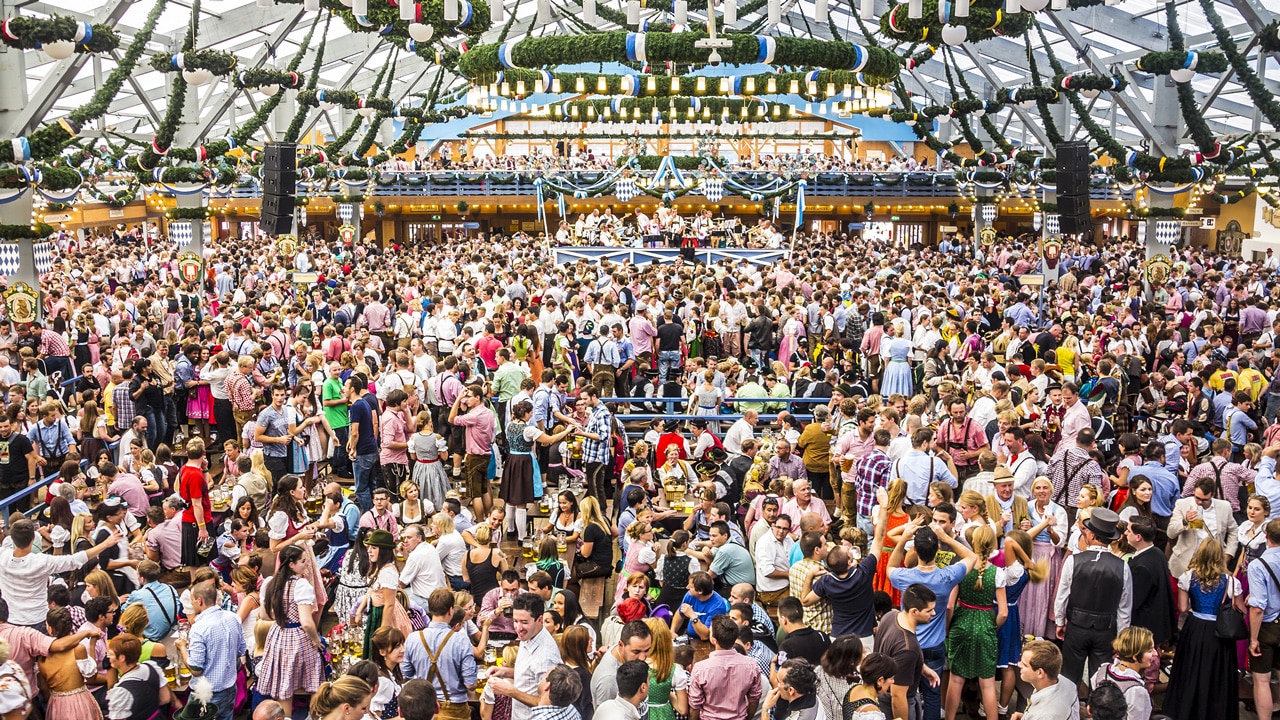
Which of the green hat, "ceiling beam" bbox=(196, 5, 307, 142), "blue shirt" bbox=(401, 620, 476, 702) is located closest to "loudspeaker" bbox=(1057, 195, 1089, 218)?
"ceiling beam" bbox=(196, 5, 307, 142)

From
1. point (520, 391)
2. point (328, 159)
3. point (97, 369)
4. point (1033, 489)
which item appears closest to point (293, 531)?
point (520, 391)

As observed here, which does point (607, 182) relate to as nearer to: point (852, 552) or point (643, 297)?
point (643, 297)

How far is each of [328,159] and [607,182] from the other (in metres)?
7.70

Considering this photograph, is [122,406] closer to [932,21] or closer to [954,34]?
A: [954,34]

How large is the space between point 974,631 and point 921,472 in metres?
1.61

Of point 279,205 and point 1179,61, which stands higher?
point 1179,61

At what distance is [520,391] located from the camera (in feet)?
28.2

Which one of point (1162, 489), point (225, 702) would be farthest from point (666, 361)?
point (225, 702)

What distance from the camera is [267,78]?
15164mm

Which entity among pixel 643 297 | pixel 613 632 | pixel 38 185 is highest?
pixel 38 185

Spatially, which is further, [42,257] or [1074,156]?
[1074,156]

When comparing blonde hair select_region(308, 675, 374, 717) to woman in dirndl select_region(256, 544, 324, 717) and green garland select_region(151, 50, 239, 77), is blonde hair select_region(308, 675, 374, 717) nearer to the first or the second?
woman in dirndl select_region(256, 544, 324, 717)

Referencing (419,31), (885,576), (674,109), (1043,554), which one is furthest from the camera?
(674,109)

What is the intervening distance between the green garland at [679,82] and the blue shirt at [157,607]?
39.2 ft
